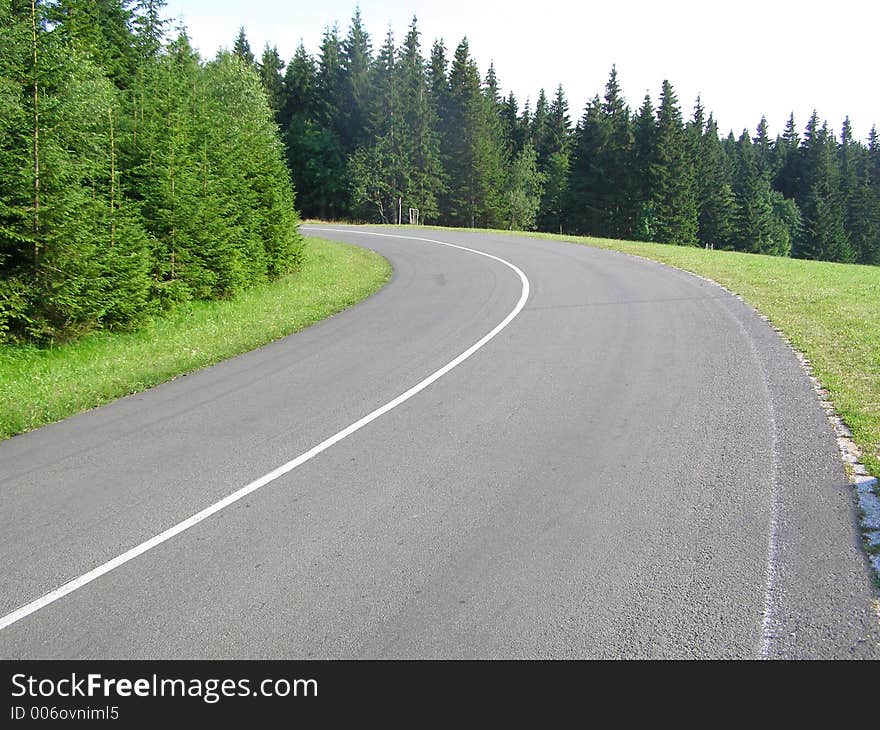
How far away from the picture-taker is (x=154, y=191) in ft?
51.0

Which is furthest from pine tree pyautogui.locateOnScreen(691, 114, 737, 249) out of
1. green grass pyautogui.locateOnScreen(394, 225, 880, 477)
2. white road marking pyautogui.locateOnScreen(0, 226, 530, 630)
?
white road marking pyautogui.locateOnScreen(0, 226, 530, 630)

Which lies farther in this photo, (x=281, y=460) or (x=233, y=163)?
(x=233, y=163)

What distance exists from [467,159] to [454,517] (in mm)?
60697

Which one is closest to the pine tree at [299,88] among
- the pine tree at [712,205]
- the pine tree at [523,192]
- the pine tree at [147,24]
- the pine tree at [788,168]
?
the pine tree at [523,192]

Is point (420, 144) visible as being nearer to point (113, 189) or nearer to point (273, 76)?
point (273, 76)

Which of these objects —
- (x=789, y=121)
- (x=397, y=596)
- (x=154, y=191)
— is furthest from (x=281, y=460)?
(x=789, y=121)

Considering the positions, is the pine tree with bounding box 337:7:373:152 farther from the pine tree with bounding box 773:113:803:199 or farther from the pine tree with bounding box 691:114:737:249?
the pine tree with bounding box 773:113:803:199

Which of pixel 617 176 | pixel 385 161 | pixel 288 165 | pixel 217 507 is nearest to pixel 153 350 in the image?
pixel 217 507

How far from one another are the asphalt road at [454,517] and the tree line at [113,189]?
11.7ft

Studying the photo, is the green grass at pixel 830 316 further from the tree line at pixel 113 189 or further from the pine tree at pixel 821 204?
the pine tree at pixel 821 204

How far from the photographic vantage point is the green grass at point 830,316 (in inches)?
330

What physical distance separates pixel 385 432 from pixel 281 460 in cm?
127

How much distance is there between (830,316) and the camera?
48.1 ft
